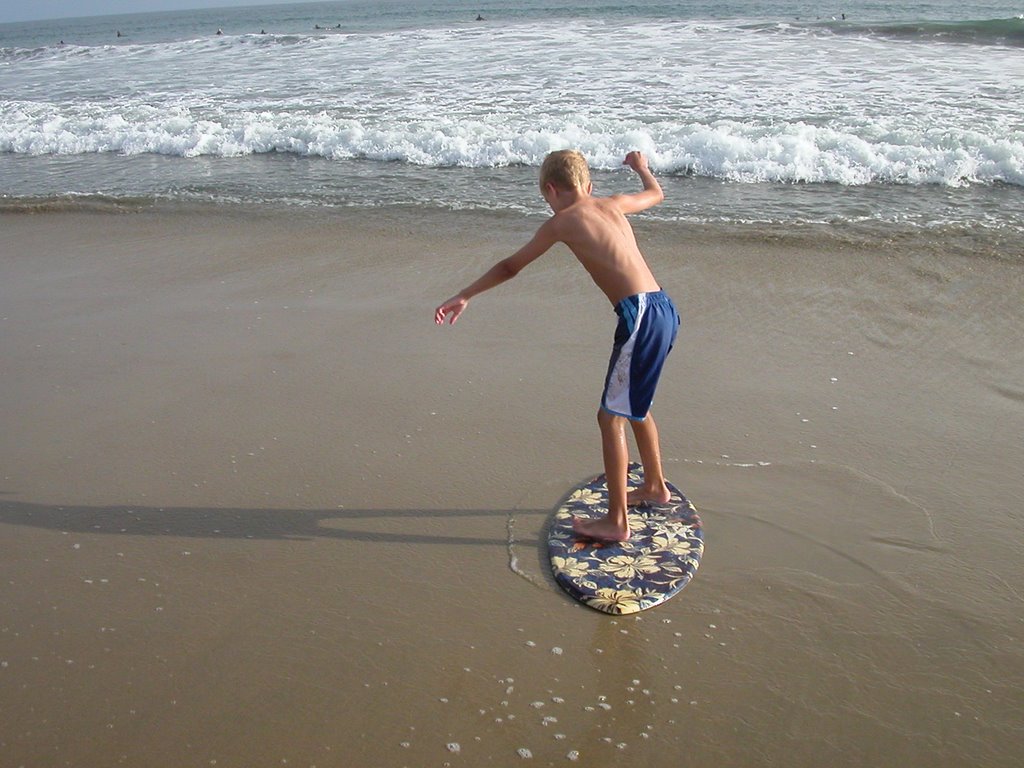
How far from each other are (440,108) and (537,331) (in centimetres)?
802

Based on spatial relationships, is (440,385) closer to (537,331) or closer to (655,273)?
(537,331)

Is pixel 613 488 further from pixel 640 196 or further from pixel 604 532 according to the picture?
pixel 640 196

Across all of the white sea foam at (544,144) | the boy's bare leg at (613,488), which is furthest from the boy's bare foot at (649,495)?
the white sea foam at (544,144)

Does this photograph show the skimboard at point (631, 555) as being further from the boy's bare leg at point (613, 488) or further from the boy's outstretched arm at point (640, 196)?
the boy's outstretched arm at point (640, 196)

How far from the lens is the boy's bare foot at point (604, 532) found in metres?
3.31

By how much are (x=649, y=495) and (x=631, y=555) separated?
321 mm

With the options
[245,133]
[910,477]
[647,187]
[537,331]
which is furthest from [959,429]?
[245,133]

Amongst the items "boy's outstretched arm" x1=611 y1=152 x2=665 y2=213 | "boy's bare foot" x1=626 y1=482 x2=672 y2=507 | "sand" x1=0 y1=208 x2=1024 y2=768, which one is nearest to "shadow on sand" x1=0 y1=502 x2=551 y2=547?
"sand" x1=0 y1=208 x2=1024 y2=768

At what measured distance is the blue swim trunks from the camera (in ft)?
9.96

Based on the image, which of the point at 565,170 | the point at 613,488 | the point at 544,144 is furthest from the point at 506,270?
the point at 544,144

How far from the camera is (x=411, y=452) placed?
3910 millimetres

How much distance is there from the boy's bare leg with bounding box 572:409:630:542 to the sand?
23cm

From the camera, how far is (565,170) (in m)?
3.02

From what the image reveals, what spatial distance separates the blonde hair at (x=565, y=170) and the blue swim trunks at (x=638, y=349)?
1.47ft
